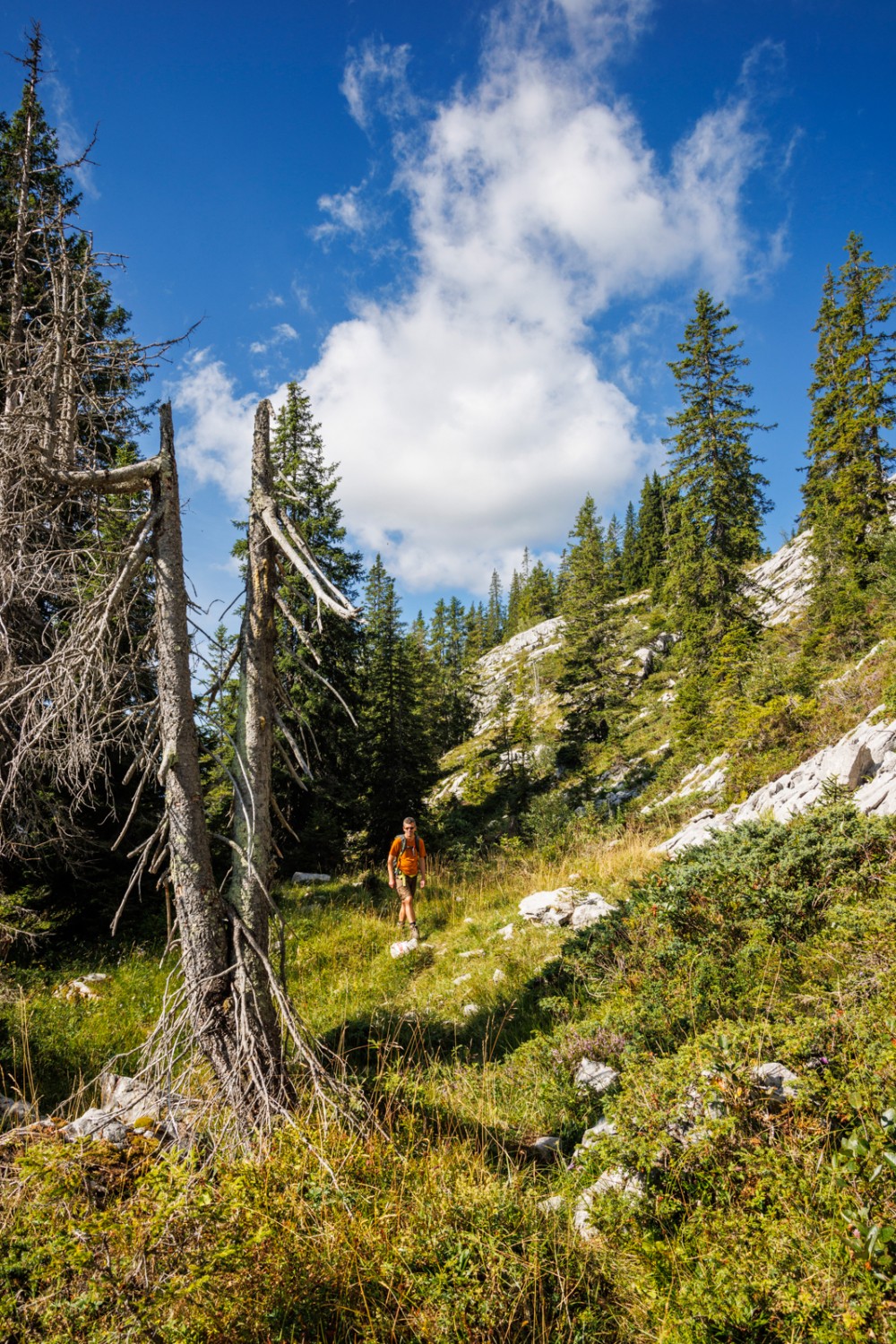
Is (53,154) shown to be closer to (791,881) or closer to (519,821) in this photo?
(791,881)

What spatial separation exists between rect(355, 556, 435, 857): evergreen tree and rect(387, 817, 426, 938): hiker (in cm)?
707

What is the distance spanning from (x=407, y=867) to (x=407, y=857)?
16cm

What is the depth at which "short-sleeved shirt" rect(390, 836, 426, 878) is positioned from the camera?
9.36 meters

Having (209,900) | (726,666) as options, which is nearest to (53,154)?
(209,900)

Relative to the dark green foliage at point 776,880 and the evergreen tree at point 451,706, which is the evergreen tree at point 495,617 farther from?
the dark green foliage at point 776,880

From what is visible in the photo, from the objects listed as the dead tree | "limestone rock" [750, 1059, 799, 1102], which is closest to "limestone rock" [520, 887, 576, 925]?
the dead tree

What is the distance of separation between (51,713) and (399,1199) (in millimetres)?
3881

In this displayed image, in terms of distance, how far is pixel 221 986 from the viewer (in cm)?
433

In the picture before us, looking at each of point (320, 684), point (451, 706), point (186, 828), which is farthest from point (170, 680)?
point (451, 706)

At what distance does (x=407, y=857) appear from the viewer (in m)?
9.41

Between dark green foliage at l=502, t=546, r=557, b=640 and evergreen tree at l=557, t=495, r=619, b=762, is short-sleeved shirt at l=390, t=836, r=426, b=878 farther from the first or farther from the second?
dark green foliage at l=502, t=546, r=557, b=640

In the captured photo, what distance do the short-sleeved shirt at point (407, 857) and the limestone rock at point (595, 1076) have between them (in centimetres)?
494

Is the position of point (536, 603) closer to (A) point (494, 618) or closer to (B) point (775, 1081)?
(A) point (494, 618)

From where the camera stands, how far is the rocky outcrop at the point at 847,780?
6.83m
